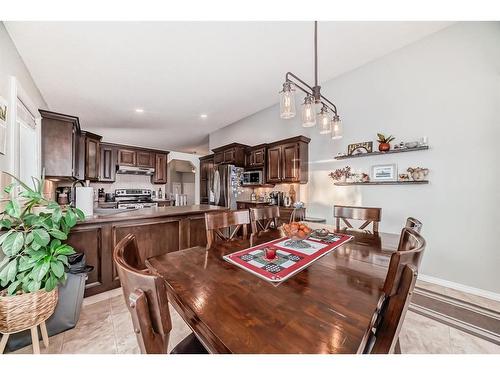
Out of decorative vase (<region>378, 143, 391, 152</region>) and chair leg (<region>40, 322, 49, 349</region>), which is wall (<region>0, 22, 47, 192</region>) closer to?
chair leg (<region>40, 322, 49, 349</region>)

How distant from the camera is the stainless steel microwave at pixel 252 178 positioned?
4393mm

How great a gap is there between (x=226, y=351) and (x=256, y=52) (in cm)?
301

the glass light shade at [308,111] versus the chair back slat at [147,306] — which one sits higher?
the glass light shade at [308,111]

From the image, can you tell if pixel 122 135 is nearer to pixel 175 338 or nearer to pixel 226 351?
pixel 175 338

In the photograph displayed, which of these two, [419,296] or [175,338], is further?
[419,296]

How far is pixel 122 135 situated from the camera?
5.93m

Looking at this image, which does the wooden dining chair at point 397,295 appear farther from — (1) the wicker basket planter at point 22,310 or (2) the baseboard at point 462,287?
(2) the baseboard at point 462,287

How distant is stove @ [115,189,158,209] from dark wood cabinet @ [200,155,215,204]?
142cm

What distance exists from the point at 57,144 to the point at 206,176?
331 cm

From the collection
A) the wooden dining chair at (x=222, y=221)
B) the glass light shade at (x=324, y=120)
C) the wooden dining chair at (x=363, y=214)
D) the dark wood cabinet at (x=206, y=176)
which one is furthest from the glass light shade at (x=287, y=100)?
the dark wood cabinet at (x=206, y=176)

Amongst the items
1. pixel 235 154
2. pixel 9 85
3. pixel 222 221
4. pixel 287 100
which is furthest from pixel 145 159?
pixel 287 100

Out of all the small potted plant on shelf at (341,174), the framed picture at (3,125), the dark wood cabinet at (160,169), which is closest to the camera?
the framed picture at (3,125)

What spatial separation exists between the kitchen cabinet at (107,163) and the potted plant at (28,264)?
188 inches

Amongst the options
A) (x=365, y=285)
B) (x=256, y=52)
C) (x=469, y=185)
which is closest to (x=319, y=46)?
(x=256, y=52)
